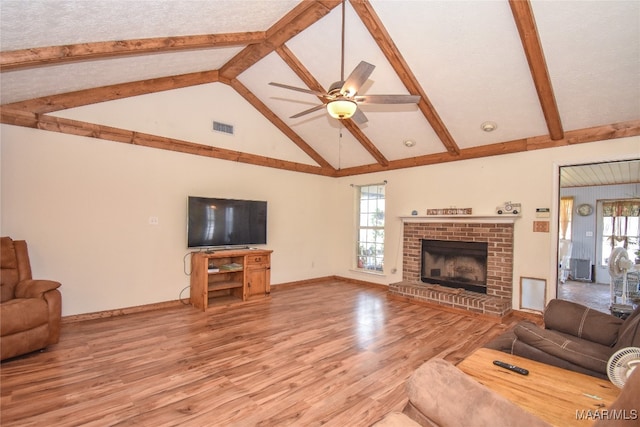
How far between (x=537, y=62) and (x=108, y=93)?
17.2 feet

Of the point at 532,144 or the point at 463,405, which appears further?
Result: the point at 532,144

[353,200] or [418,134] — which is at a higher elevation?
[418,134]

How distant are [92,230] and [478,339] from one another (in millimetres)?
5073

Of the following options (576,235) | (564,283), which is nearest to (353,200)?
(564,283)

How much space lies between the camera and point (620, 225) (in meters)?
7.06

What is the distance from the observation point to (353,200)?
675cm

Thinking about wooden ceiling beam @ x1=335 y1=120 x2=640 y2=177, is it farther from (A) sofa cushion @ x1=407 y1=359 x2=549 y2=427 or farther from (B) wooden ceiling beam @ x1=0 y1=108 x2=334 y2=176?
(A) sofa cushion @ x1=407 y1=359 x2=549 y2=427

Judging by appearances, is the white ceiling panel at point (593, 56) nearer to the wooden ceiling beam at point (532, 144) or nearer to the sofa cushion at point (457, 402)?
the wooden ceiling beam at point (532, 144)

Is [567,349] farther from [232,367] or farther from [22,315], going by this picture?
[22,315]

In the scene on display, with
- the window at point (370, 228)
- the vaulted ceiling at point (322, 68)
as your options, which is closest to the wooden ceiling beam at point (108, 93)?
the vaulted ceiling at point (322, 68)

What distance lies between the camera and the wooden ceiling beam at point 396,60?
10.7 feet

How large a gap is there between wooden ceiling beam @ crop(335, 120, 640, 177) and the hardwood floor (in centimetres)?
260

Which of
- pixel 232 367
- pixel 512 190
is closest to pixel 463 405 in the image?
pixel 232 367

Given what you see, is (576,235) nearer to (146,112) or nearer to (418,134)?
(418,134)
